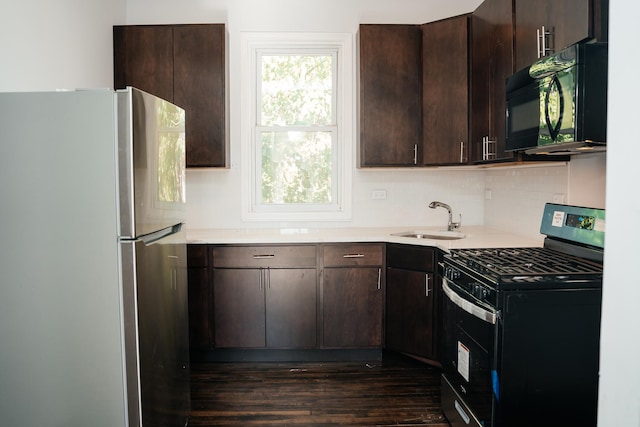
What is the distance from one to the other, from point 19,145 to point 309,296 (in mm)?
2072

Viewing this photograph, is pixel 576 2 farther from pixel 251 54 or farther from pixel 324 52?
pixel 251 54

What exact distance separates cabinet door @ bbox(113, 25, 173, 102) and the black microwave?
2408mm

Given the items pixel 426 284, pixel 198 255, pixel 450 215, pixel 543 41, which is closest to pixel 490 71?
pixel 543 41

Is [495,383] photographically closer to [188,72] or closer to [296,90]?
[296,90]

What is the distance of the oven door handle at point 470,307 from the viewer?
2082mm

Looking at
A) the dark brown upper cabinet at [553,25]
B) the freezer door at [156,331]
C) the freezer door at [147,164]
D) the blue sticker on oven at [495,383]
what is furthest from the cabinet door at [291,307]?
the dark brown upper cabinet at [553,25]

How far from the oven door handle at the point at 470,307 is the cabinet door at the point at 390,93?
1353 millimetres

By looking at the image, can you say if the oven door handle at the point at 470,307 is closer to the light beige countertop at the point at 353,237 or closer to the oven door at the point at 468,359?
the oven door at the point at 468,359

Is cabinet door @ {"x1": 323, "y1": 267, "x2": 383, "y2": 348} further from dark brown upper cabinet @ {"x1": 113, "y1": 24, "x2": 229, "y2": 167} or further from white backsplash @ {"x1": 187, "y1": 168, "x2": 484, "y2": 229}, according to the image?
dark brown upper cabinet @ {"x1": 113, "y1": 24, "x2": 229, "y2": 167}

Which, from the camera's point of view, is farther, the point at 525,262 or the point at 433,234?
the point at 433,234

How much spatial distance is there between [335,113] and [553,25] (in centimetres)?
195

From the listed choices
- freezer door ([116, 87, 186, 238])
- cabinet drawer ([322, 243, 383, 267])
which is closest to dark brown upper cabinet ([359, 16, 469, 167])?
cabinet drawer ([322, 243, 383, 267])

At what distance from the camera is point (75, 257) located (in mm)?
1920

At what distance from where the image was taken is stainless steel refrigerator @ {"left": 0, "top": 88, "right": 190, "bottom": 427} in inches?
74.1
